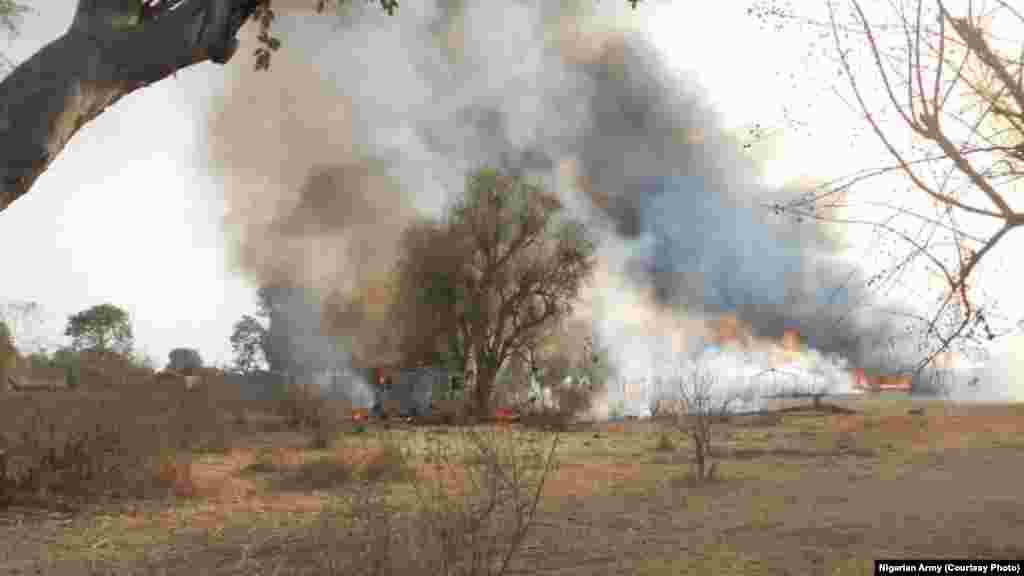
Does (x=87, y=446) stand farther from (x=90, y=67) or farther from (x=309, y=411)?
(x=309, y=411)

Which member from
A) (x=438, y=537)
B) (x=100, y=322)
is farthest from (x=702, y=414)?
(x=100, y=322)

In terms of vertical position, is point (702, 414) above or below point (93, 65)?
below

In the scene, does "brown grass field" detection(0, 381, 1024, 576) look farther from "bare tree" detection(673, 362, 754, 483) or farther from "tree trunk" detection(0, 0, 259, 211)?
"tree trunk" detection(0, 0, 259, 211)

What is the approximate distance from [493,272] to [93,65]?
106 ft

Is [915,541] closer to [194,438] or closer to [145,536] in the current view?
[145,536]

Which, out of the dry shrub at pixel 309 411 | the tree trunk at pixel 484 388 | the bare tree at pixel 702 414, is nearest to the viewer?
the bare tree at pixel 702 414

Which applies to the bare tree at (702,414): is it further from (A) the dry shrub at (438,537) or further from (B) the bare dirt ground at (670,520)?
(A) the dry shrub at (438,537)

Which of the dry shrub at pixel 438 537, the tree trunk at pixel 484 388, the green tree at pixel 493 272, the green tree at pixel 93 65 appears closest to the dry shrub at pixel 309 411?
the tree trunk at pixel 484 388

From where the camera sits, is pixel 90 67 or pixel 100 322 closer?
pixel 90 67

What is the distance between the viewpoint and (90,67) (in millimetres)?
3543

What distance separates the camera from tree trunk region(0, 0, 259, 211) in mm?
3367

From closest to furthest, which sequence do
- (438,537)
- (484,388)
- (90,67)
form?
(90,67) → (438,537) → (484,388)

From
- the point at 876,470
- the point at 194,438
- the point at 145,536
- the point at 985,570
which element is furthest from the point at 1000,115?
the point at 194,438

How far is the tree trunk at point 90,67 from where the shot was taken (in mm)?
3367
